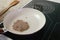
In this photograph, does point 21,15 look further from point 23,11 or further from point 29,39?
point 29,39

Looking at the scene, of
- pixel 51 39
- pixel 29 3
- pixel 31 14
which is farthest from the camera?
pixel 29 3

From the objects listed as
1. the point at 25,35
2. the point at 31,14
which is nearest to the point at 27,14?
the point at 31,14
